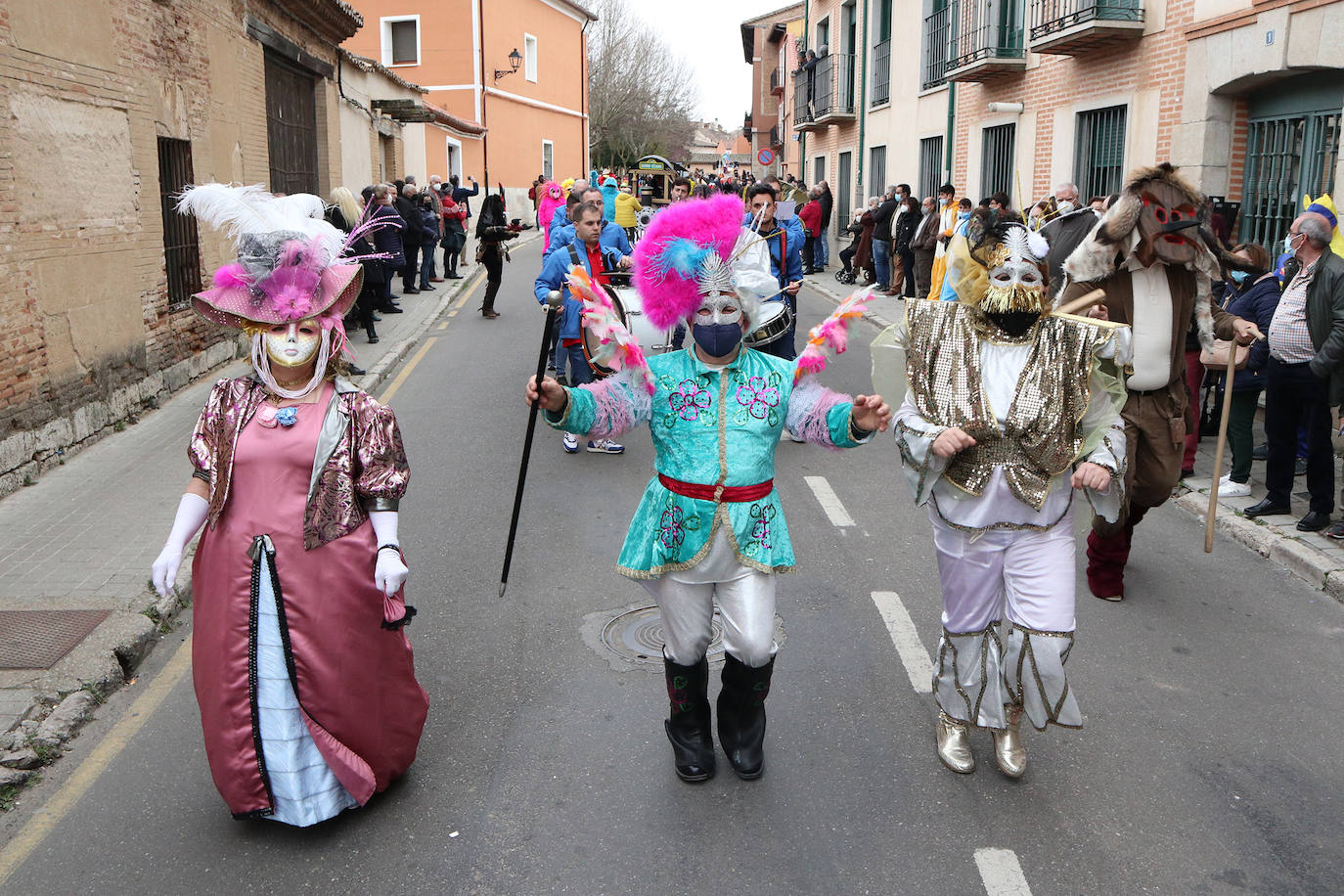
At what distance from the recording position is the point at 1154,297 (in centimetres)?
525

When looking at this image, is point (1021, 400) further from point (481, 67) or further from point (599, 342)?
point (481, 67)

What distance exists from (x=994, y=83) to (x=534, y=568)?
16.2 metres

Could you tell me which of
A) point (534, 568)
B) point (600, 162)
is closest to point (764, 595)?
point (534, 568)

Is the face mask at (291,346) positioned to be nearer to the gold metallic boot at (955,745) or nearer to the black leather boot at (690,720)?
the black leather boot at (690,720)

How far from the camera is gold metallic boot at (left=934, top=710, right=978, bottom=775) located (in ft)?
13.6

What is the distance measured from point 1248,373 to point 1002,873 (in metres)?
5.53

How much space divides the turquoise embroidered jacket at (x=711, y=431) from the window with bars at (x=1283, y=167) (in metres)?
8.89

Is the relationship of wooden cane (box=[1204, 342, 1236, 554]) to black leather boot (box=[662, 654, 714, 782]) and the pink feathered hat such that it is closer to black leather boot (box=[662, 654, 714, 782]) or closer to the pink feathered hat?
black leather boot (box=[662, 654, 714, 782])

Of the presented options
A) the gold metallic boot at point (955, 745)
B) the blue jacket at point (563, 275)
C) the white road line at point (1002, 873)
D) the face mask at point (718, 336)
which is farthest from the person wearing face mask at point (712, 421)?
the blue jacket at point (563, 275)

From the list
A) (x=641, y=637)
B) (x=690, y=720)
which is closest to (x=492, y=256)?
(x=641, y=637)

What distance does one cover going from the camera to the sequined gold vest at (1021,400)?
3.94 metres

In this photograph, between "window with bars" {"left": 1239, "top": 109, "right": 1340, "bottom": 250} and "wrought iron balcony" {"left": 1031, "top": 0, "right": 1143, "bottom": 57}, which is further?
"wrought iron balcony" {"left": 1031, "top": 0, "right": 1143, "bottom": 57}

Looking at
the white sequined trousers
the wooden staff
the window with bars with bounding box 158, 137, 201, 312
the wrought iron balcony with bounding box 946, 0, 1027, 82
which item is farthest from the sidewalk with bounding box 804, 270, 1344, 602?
the wrought iron balcony with bounding box 946, 0, 1027, 82

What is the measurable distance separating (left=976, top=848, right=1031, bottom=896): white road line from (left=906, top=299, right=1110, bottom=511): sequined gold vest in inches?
45.7
